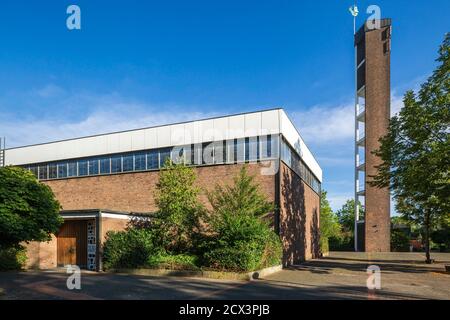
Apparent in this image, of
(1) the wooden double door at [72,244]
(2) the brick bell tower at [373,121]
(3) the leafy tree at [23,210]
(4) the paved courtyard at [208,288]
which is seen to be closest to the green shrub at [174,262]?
(4) the paved courtyard at [208,288]

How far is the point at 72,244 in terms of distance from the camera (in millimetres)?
23109

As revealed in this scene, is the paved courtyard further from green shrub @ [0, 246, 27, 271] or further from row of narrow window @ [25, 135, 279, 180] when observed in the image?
row of narrow window @ [25, 135, 279, 180]

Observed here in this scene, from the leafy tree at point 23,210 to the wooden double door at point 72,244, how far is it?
22.1 feet

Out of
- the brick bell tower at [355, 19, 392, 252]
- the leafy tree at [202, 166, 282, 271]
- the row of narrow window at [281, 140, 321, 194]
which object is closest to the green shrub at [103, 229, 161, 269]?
the leafy tree at [202, 166, 282, 271]

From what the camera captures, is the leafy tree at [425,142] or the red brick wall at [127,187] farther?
the red brick wall at [127,187]

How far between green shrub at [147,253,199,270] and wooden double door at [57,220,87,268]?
4881 mm

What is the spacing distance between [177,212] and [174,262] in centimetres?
275

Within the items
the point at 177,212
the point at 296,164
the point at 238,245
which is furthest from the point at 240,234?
the point at 296,164

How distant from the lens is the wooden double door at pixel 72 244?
22.7 meters

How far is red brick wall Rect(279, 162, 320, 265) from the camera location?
25453 mm

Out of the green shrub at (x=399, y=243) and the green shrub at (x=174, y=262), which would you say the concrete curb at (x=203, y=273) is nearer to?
the green shrub at (x=174, y=262)

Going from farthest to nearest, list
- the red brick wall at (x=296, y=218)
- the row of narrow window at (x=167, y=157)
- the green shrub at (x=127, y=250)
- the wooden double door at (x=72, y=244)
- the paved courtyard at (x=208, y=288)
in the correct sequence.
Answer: the red brick wall at (x=296, y=218) → the row of narrow window at (x=167, y=157) → the wooden double door at (x=72, y=244) → the green shrub at (x=127, y=250) → the paved courtyard at (x=208, y=288)

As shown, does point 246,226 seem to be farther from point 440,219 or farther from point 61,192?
point 440,219

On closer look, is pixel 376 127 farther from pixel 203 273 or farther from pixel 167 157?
pixel 203 273
